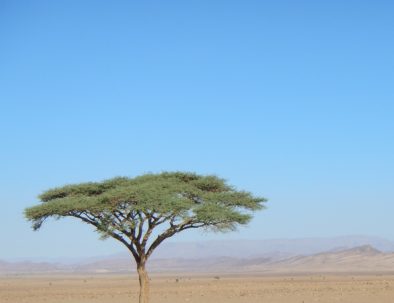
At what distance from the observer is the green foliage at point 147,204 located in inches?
1091

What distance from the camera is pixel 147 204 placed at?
27.2 meters

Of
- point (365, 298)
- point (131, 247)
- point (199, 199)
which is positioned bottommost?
point (365, 298)

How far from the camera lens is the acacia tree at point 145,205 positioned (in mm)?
27734

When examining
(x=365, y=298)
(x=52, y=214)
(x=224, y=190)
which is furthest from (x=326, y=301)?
(x=52, y=214)

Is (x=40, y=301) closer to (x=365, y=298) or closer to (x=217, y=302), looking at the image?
(x=217, y=302)

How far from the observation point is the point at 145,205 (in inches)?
1073

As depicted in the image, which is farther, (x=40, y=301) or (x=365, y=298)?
(x=40, y=301)

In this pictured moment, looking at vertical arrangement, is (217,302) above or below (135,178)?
below

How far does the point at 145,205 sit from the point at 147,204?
98 mm

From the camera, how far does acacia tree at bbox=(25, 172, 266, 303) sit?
27.7 metres

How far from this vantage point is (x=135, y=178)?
101 feet

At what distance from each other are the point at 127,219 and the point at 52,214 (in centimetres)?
324

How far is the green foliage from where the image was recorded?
2770 centimetres

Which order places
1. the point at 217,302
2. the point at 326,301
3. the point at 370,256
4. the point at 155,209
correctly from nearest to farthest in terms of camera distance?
the point at 155,209
the point at 326,301
the point at 217,302
the point at 370,256
